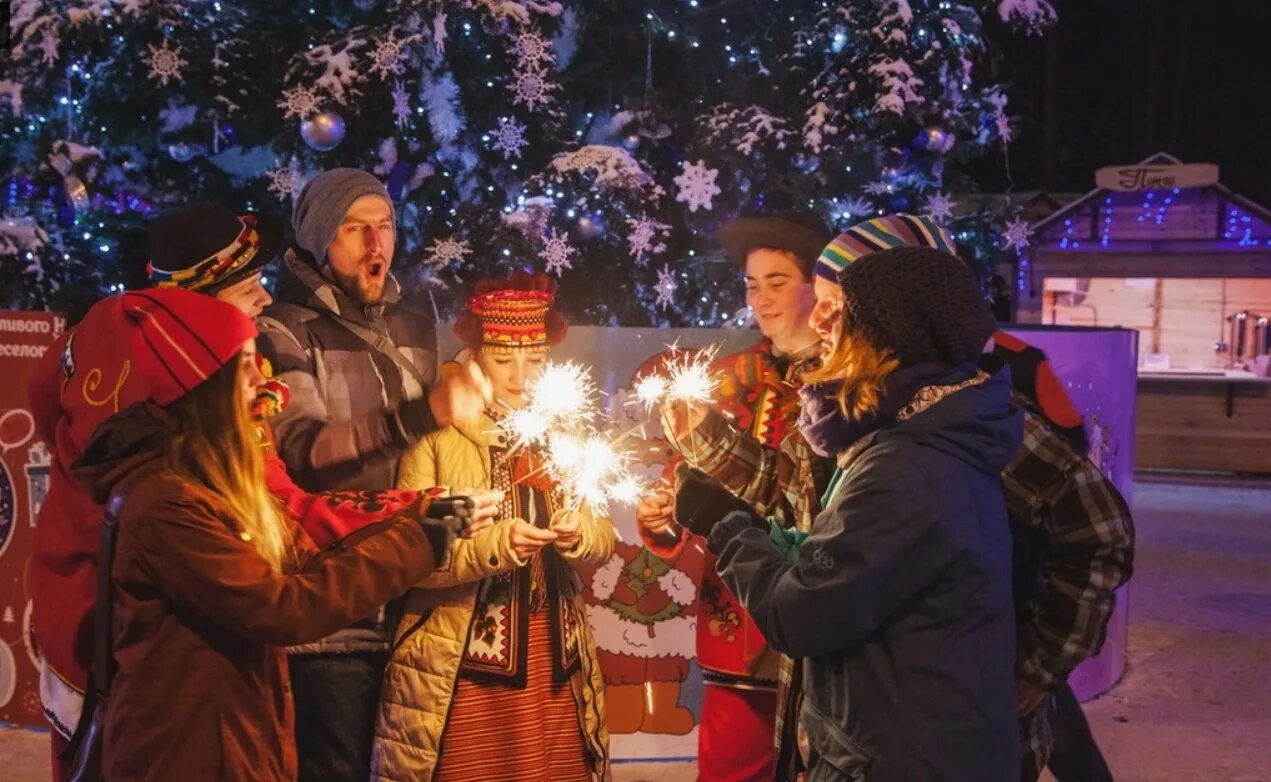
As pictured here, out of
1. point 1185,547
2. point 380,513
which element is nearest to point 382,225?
point 380,513

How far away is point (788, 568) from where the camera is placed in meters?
2.55

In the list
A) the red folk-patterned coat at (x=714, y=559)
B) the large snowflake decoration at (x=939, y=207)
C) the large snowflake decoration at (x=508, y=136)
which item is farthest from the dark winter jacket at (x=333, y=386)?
the large snowflake decoration at (x=939, y=207)

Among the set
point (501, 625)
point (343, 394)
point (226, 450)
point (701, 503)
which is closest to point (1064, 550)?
point (701, 503)

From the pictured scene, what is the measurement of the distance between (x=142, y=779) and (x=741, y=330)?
10.6 feet

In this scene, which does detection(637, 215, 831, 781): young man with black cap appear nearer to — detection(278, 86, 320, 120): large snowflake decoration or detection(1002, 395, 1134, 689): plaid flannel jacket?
detection(1002, 395, 1134, 689): plaid flannel jacket

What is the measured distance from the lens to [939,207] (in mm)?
6508

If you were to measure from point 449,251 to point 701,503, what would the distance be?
372 cm

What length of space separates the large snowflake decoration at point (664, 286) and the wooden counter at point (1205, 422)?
11119mm

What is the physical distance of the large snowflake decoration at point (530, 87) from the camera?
629 centimetres

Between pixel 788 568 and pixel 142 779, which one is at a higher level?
pixel 788 568

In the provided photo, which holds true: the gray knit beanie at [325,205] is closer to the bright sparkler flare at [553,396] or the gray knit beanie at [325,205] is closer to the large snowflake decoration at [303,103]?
Answer: the bright sparkler flare at [553,396]

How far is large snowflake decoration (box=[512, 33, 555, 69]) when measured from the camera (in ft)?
20.1

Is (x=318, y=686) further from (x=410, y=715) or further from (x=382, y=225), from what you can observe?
(x=382, y=225)

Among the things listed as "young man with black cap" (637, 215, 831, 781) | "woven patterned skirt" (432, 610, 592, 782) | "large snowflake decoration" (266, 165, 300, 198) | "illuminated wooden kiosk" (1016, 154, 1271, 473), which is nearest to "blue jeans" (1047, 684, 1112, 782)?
"young man with black cap" (637, 215, 831, 781)
